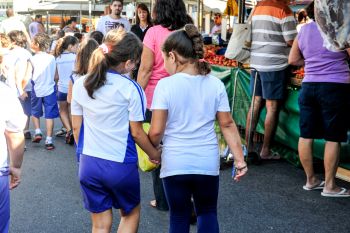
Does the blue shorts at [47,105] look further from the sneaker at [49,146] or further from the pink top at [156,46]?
the pink top at [156,46]

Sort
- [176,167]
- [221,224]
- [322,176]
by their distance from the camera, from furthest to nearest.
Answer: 1. [322,176]
2. [221,224]
3. [176,167]

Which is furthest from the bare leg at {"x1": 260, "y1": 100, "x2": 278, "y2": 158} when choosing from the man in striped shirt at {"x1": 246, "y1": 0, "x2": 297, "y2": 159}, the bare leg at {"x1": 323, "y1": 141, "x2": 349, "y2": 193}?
the bare leg at {"x1": 323, "y1": 141, "x2": 349, "y2": 193}

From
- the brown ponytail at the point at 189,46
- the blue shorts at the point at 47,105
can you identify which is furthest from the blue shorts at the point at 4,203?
the blue shorts at the point at 47,105

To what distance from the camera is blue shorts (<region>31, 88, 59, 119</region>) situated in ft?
24.9

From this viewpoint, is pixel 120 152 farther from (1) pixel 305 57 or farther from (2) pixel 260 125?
(2) pixel 260 125

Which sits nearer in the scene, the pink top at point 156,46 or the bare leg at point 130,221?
the bare leg at point 130,221

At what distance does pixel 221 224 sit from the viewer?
4.37 metres

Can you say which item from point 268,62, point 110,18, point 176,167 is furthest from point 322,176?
point 110,18

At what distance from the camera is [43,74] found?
7496mm

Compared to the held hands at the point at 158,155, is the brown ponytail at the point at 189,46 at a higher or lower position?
higher

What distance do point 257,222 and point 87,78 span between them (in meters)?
2.19

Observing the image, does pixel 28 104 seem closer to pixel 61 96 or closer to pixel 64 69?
pixel 61 96

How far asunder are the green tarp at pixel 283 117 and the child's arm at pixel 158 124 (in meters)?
2.97

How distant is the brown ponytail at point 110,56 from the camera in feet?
9.84
